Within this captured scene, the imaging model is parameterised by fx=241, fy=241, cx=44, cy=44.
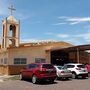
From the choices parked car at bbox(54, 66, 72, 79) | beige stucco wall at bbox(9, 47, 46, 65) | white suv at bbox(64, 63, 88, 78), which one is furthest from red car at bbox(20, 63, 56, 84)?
beige stucco wall at bbox(9, 47, 46, 65)

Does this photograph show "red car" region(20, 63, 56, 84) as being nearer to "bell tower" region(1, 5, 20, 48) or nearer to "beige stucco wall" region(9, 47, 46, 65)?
"beige stucco wall" region(9, 47, 46, 65)

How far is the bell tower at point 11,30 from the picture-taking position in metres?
36.7

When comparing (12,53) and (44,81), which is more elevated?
(12,53)

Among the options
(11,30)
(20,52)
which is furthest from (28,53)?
(11,30)

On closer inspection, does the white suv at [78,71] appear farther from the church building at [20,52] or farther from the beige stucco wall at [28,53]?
the beige stucco wall at [28,53]

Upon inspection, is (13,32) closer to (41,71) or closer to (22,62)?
(22,62)

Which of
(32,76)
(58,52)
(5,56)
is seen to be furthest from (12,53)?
(32,76)

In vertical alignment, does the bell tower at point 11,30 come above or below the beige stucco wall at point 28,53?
above

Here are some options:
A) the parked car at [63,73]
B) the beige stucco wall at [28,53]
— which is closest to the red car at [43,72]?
the parked car at [63,73]

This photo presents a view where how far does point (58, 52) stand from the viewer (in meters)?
35.8

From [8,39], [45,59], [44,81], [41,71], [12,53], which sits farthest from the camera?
[8,39]

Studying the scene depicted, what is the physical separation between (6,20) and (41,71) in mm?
18810

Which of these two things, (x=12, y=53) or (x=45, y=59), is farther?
(x=45, y=59)

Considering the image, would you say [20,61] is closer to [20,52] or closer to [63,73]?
[20,52]
